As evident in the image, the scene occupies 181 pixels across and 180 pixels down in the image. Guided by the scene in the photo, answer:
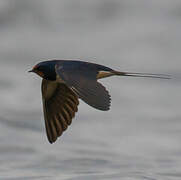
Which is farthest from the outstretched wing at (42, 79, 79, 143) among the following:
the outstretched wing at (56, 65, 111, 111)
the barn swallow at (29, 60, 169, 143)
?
the outstretched wing at (56, 65, 111, 111)

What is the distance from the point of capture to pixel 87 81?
2088 mm

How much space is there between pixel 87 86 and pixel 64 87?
881 millimetres

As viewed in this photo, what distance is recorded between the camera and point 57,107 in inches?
111

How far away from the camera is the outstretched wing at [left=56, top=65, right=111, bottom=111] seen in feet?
6.00

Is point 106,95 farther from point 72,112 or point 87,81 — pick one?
point 72,112

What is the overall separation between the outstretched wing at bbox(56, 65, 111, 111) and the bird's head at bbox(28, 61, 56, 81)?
0.16 m

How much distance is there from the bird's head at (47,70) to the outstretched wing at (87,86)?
0.16 m

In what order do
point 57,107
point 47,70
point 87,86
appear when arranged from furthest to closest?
point 57,107 → point 47,70 → point 87,86

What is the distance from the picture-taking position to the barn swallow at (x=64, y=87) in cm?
199

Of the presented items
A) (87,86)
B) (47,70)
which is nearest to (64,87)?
(47,70)

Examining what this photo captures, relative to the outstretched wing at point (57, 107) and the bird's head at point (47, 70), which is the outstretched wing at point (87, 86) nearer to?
the bird's head at point (47, 70)

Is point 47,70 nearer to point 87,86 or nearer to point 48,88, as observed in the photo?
point 48,88

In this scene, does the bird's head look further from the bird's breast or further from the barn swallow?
the bird's breast

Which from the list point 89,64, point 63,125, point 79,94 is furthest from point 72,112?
point 79,94
